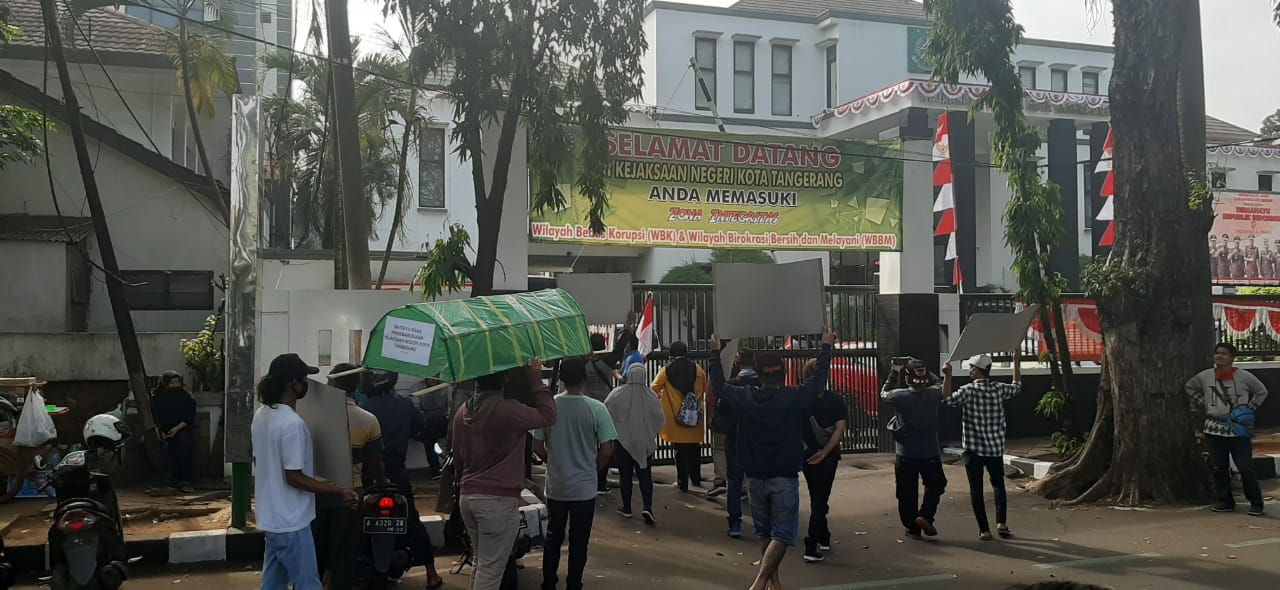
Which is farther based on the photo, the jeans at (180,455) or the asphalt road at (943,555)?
the jeans at (180,455)

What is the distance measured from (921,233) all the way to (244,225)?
9.24 meters

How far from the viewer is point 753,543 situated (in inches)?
344

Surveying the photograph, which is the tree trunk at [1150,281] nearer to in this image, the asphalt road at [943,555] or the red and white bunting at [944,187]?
the asphalt road at [943,555]

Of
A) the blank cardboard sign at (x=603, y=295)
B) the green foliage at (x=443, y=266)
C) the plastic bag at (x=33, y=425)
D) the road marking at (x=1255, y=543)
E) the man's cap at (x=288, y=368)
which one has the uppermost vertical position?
the green foliage at (x=443, y=266)

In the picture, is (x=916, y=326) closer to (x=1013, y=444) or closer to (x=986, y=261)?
(x=1013, y=444)

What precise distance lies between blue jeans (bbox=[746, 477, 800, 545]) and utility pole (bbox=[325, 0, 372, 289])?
625cm

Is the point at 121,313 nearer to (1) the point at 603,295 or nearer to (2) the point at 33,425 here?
(2) the point at 33,425

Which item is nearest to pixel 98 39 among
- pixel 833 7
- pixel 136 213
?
pixel 136 213

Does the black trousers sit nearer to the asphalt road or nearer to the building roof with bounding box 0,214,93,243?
the asphalt road

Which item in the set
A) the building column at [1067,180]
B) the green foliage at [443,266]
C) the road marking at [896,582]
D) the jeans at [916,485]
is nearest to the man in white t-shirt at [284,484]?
the road marking at [896,582]

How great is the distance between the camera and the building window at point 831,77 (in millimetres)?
31328

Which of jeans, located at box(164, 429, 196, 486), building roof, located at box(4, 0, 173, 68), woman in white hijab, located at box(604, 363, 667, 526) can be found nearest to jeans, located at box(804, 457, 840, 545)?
woman in white hijab, located at box(604, 363, 667, 526)

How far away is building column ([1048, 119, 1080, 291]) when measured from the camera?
78.0 feet

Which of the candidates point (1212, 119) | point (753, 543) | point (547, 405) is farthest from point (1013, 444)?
point (1212, 119)
